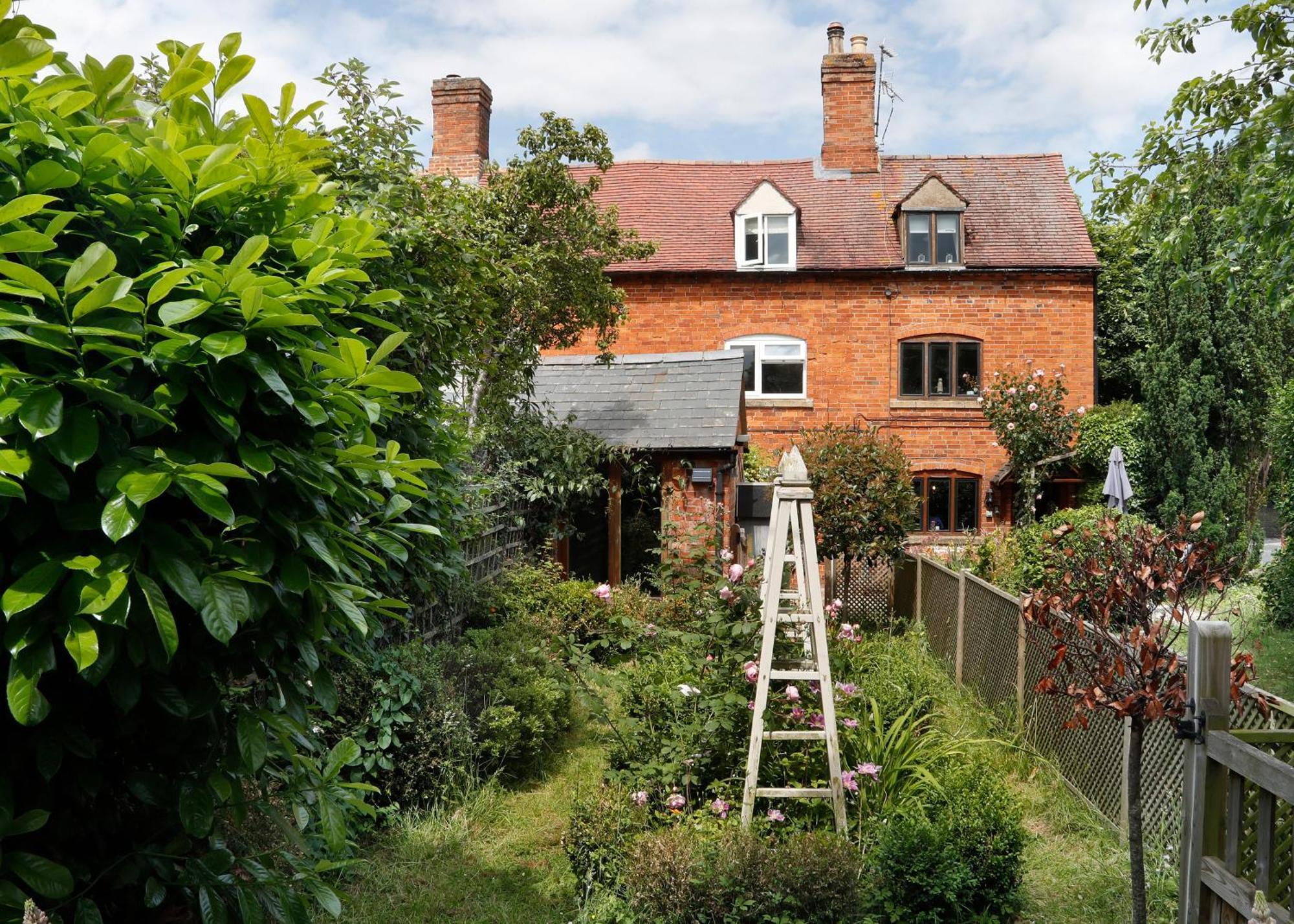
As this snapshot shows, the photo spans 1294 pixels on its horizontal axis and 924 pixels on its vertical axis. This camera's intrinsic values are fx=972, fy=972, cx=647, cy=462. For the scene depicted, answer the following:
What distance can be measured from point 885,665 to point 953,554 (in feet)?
24.9

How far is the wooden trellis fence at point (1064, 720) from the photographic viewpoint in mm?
4015

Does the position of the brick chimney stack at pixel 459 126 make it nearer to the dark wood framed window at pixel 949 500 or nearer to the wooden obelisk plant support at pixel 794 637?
the dark wood framed window at pixel 949 500

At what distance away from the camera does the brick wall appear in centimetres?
2105

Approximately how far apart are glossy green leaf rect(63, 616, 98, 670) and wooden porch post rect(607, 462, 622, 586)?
11.3 m

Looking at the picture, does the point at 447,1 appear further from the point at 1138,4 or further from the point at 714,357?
the point at 714,357

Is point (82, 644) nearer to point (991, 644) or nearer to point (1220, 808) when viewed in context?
point (1220, 808)

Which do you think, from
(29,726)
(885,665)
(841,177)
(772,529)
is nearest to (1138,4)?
(772,529)

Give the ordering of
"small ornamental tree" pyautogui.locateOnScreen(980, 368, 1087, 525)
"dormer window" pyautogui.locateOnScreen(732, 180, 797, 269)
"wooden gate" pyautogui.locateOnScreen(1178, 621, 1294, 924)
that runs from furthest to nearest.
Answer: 1. "dormer window" pyautogui.locateOnScreen(732, 180, 797, 269)
2. "small ornamental tree" pyautogui.locateOnScreen(980, 368, 1087, 525)
3. "wooden gate" pyautogui.locateOnScreen(1178, 621, 1294, 924)

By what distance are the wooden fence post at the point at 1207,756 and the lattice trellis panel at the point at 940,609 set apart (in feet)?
21.4

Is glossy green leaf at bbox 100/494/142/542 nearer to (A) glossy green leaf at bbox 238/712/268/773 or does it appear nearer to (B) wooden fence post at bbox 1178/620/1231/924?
(A) glossy green leaf at bbox 238/712/268/773

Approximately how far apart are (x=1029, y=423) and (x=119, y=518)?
65.3ft

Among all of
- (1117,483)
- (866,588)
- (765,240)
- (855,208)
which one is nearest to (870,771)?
(1117,483)

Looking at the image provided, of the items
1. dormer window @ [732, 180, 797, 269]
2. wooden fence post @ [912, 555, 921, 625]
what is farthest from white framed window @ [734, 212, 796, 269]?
wooden fence post @ [912, 555, 921, 625]

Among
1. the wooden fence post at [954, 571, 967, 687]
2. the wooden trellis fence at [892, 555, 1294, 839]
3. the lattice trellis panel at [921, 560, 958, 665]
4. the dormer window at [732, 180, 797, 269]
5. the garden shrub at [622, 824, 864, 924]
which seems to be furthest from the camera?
the dormer window at [732, 180, 797, 269]
